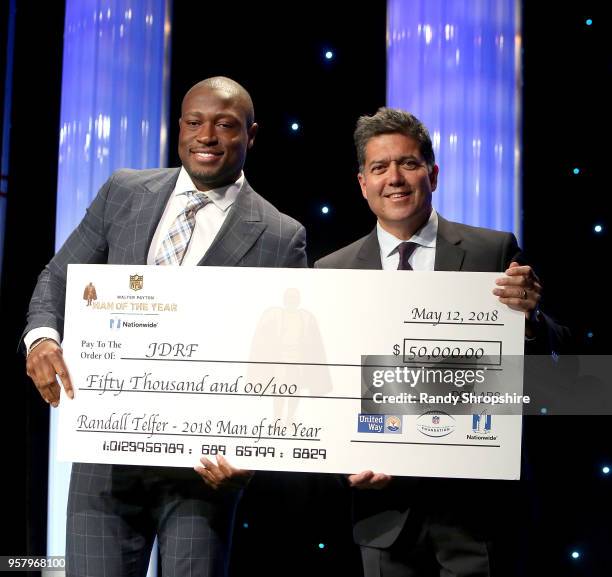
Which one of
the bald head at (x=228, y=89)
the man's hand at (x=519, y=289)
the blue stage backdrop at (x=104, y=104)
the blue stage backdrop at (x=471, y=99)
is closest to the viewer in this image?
the man's hand at (x=519, y=289)

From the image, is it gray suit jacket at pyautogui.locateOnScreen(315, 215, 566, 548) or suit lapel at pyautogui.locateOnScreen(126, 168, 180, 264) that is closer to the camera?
gray suit jacket at pyautogui.locateOnScreen(315, 215, 566, 548)

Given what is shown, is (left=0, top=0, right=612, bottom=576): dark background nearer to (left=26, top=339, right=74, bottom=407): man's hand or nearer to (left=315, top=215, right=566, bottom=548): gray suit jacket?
(left=315, top=215, right=566, bottom=548): gray suit jacket

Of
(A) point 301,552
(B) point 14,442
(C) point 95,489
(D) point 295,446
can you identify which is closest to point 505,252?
(D) point 295,446

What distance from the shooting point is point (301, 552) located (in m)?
2.97

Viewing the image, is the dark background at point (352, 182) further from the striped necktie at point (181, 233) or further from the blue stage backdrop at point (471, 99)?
the striped necktie at point (181, 233)

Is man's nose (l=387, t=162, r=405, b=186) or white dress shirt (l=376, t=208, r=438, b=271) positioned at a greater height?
man's nose (l=387, t=162, r=405, b=186)

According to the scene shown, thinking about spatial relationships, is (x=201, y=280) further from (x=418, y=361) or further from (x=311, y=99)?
(x=311, y=99)

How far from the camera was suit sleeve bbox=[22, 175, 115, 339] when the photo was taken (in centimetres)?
228

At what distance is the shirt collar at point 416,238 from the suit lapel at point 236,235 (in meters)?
0.35

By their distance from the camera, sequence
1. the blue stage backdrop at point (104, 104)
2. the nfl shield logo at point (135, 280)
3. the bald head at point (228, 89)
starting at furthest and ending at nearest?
the blue stage backdrop at point (104, 104) < the bald head at point (228, 89) < the nfl shield logo at point (135, 280)

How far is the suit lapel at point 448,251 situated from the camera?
2.12 m

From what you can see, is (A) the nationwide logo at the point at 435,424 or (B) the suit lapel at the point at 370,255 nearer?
(A) the nationwide logo at the point at 435,424

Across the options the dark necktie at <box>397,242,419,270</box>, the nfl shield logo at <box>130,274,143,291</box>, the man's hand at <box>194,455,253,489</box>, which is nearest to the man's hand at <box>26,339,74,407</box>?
the nfl shield logo at <box>130,274,143,291</box>

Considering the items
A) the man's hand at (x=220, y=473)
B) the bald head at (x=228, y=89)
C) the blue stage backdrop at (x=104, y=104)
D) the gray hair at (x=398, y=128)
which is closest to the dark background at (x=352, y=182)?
the blue stage backdrop at (x=104, y=104)
